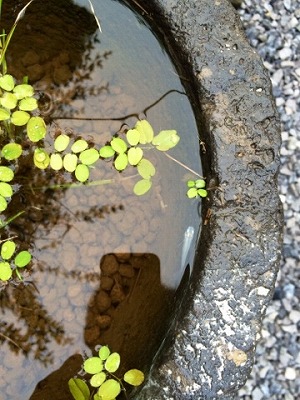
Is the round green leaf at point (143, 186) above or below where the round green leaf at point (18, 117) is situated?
below

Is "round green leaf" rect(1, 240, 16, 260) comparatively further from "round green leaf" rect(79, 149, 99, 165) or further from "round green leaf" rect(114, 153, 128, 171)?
"round green leaf" rect(114, 153, 128, 171)

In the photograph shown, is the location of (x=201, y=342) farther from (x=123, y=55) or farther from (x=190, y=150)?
(x=123, y=55)

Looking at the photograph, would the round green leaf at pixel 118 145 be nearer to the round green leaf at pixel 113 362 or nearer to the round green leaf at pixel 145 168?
the round green leaf at pixel 145 168

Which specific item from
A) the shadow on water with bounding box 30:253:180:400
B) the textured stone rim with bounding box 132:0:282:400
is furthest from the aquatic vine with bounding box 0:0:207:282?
the shadow on water with bounding box 30:253:180:400

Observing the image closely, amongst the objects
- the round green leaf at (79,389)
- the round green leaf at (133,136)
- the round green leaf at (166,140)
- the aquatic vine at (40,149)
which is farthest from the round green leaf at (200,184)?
the round green leaf at (79,389)

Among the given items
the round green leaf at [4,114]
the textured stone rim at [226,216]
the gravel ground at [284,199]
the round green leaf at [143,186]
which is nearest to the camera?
the textured stone rim at [226,216]

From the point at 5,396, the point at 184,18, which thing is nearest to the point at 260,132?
the point at 184,18
